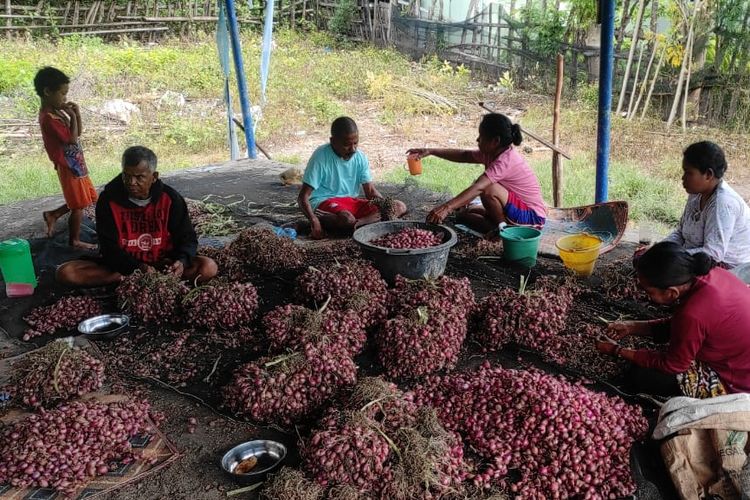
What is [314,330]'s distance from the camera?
285 centimetres

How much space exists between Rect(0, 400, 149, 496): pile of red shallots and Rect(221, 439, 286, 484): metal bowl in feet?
1.44

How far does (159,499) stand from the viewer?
2.27 m

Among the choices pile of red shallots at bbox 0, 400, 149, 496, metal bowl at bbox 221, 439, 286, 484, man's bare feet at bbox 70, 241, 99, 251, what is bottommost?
metal bowl at bbox 221, 439, 286, 484

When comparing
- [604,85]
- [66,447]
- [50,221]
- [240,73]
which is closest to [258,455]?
[66,447]

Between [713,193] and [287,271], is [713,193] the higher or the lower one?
the higher one

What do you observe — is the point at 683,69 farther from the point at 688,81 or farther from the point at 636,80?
the point at 636,80

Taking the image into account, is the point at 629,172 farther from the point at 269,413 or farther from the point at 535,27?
the point at 269,413

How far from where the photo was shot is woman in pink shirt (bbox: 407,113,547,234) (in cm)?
463

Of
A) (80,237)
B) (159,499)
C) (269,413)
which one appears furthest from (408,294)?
(80,237)

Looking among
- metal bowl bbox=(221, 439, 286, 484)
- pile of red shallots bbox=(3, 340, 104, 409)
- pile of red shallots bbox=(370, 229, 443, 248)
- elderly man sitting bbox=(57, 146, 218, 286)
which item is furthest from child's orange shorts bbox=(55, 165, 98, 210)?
metal bowl bbox=(221, 439, 286, 484)

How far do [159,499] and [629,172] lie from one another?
22.2 feet

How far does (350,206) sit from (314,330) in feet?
8.41

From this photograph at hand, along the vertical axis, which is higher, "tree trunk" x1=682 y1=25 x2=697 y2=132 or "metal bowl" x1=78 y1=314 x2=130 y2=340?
"tree trunk" x1=682 y1=25 x2=697 y2=132

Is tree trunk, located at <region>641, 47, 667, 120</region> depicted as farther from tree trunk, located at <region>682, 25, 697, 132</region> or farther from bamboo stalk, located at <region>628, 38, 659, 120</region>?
tree trunk, located at <region>682, 25, 697, 132</region>
